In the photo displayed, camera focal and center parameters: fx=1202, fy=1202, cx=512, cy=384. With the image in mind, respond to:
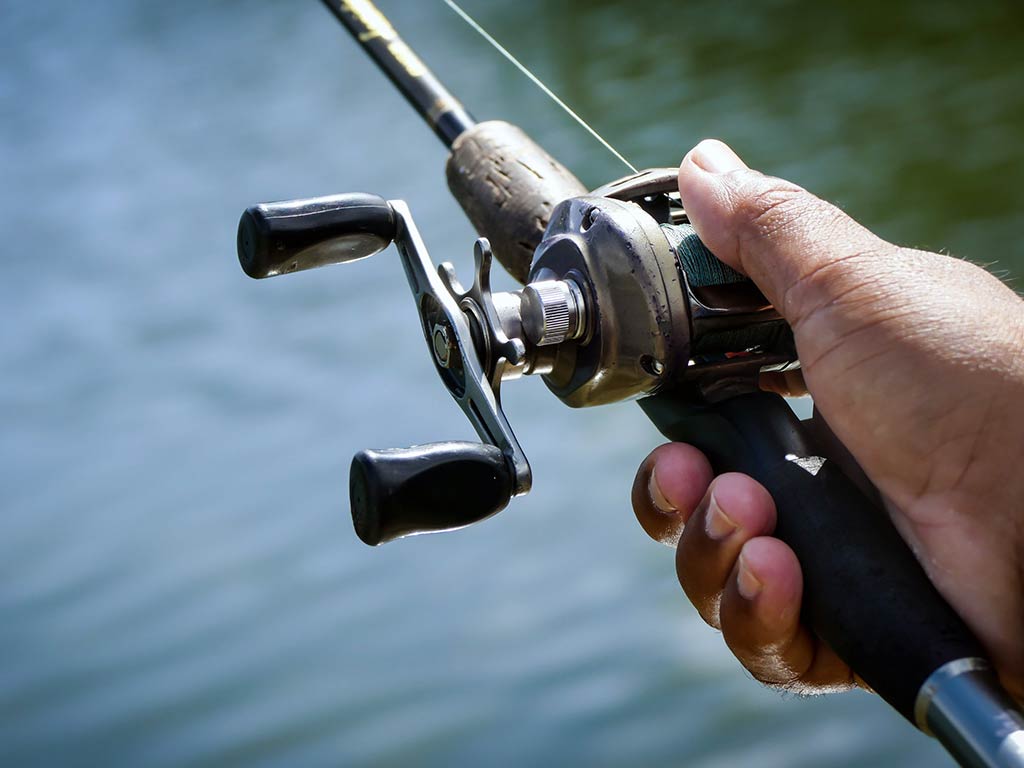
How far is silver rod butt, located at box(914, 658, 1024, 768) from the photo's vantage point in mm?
660

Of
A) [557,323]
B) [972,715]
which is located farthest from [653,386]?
[972,715]

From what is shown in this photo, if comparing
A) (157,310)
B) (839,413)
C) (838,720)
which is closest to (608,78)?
(157,310)

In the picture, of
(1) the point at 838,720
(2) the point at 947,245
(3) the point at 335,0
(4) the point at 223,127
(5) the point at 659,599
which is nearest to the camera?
(3) the point at 335,0

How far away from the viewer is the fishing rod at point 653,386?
2.45 ft

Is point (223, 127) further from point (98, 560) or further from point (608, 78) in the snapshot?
point (98, 560)

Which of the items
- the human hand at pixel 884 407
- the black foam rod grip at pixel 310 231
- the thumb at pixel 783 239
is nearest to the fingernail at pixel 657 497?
the human hand at pixel 884 407

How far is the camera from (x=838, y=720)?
1.58m

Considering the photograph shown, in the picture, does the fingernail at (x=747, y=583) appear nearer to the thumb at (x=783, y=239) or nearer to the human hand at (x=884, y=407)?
the human hand at (x=884, y=407)

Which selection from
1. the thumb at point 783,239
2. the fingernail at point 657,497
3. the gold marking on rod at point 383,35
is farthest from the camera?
the gold marking on rod at point 383,35

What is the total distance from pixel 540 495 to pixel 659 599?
27cm

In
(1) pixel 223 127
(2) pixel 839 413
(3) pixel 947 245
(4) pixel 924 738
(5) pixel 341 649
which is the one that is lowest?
(4) pixel 924 738

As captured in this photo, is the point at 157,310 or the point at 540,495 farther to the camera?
the point at 157,310

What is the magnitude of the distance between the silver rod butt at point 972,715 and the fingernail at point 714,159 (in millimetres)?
453

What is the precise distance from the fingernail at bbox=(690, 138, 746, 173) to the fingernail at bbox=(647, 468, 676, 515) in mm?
257
